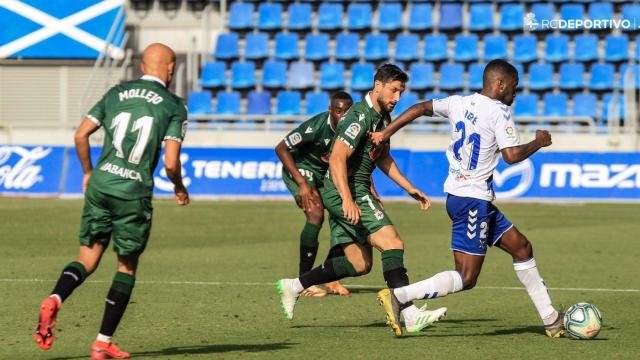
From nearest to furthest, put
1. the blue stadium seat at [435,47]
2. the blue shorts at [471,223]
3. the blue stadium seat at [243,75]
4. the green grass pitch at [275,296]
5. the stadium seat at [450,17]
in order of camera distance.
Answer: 1. the green grass pitch at [275,296]
2. the blue shorts at [471,223]
3. the blue stadium seat at [243,75]
4. the blue stadium seat at [435,47]
5. the stadium seat at [450,17]

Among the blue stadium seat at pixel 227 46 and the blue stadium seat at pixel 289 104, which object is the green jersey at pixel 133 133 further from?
the blue stadium seat at pixel 227 46

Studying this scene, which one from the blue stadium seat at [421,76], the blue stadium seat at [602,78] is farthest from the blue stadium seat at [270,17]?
the blue stadium seat at [602,78]

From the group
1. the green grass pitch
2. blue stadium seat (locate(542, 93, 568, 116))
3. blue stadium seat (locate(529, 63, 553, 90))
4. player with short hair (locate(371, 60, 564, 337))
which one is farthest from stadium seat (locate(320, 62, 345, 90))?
player with short hair (locate(371, 60, 564, 337))

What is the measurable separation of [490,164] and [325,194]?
4.57ft

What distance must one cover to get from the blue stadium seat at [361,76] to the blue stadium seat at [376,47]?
0.47 m

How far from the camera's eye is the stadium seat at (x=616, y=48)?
29.4 metres

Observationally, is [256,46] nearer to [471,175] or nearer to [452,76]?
[452,76]

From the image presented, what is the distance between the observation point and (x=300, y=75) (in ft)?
96.4

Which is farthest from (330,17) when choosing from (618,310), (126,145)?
(126,145)

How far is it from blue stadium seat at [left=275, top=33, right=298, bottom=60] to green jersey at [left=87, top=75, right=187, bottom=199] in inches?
891

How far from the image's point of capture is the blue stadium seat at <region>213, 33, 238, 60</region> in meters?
29.8

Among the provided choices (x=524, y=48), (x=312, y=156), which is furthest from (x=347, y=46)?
(x=312, y=156)

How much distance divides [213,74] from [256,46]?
4.70 ft

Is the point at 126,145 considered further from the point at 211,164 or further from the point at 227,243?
the point at 211,164
